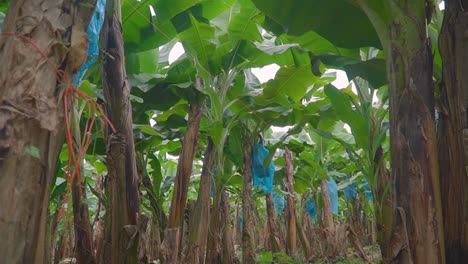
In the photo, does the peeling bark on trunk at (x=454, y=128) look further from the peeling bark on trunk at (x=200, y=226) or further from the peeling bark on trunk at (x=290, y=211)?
the peeling bark on trunk at (x=290, y=211)

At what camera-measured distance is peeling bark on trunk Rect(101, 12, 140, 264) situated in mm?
2299

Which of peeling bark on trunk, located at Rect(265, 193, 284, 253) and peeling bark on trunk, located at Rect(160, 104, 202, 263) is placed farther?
peeling bark on trunk, located at Rect(265, 193, 284, 253)

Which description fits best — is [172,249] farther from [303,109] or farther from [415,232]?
[303,109]

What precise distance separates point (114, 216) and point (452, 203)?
1.69 metres

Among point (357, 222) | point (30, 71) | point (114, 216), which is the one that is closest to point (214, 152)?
point (114, 216)

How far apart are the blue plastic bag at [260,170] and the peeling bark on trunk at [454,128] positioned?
2.69 metres

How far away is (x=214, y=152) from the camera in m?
3.77

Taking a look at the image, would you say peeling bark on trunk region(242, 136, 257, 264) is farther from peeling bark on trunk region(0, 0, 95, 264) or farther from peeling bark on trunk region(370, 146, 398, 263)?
peeling bark on trunk region(0, 0, 95, 264)

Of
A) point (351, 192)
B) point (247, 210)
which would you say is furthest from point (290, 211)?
point (351, 192)

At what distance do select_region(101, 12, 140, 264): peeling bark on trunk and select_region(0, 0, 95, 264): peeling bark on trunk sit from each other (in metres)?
1.17

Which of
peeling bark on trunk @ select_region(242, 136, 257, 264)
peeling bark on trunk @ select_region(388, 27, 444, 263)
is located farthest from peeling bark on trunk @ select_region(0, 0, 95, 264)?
peeling bark on trunk @ select_region(242, 136, 257, 264)

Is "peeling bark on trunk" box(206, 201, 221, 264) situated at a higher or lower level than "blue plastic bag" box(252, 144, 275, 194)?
lower

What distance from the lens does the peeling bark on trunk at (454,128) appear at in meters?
1.73

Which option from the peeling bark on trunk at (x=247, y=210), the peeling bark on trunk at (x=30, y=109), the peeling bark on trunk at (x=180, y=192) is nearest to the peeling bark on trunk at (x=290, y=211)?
the peeling bark on trunk at (x=247, y=210)
